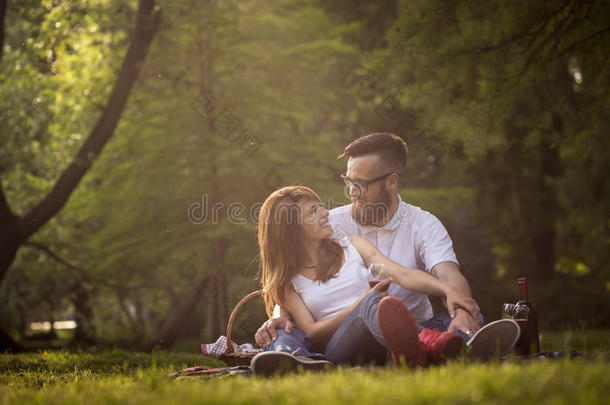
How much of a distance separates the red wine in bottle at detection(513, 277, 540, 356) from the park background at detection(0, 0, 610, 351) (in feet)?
12.4

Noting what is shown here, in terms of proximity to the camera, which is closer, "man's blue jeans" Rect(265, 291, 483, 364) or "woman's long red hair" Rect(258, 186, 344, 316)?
"man's blue jeans" Rect(265, 291, 483, 364)

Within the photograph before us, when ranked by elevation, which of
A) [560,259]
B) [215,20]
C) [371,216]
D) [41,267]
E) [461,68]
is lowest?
[560,259]

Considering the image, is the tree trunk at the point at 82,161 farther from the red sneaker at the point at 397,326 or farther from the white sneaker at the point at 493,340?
the white sneaker at the point at 493,340

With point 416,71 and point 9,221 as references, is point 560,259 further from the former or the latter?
point 9,221

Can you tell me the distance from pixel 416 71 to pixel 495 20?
3.70ft

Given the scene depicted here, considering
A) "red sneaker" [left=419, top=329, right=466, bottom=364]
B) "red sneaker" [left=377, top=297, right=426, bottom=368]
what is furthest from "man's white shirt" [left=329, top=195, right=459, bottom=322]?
"red sneaker" [left=377, top=297, right=426, bottom=368]

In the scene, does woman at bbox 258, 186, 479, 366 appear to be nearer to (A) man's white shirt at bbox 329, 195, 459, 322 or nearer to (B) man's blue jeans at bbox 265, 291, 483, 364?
(B) man's blue jeans at bbox 265, 291, 483, 364

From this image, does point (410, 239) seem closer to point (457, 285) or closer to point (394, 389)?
point (457, 285)

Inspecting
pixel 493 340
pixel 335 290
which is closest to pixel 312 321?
pixel 335 290

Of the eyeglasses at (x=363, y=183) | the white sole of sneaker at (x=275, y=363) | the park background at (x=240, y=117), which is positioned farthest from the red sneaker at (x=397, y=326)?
the park background at (x=240, y=117)

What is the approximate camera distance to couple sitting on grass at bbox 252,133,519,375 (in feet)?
12.3

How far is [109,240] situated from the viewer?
1146cm

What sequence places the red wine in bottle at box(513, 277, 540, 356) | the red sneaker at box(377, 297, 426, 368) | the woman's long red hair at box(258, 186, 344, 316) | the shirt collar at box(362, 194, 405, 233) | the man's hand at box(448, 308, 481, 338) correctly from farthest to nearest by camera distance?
the shirt collar at box(362, 194, 405, 233)
the woman's long red hair at box(258, 186, 344, 316)
the red wine in bottle at box(513, 277, 540, 356)
the man's hand at box(448, 308, 481, 338)
the red sneaker at box(377, 297, 426, 368)

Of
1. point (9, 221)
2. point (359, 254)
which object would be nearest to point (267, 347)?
point (359, 254)
